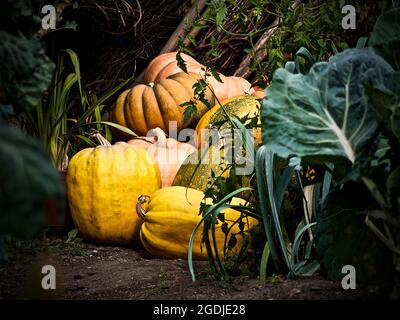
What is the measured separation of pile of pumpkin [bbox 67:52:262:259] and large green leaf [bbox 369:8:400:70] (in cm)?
69

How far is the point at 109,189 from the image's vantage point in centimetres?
277

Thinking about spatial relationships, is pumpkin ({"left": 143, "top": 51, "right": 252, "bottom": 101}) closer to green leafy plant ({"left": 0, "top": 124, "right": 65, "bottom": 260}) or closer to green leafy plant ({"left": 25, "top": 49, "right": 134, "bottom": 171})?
green leafy plant ({"left": 25, "top": 49, "right": 134, "bottom": 171})

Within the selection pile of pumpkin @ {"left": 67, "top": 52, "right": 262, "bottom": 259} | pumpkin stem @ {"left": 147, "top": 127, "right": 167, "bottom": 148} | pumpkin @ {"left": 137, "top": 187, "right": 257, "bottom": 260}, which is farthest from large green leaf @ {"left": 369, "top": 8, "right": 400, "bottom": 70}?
pumpkin stem @ {"left": 147, "top": 127, "right": 167, "bottom": 148}

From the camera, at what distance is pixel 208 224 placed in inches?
77.0

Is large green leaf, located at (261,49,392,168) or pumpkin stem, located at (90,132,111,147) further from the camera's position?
pumpkin stem, located at (90,132,111,147)

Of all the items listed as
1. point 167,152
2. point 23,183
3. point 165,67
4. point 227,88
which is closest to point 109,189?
point 167,152

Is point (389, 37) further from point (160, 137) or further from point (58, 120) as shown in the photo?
point (58, 120)

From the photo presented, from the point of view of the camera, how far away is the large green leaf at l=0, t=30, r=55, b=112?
1164mm

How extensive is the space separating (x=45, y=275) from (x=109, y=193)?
2.49 ft

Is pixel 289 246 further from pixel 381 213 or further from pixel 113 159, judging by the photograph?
Result: pixel 113 159

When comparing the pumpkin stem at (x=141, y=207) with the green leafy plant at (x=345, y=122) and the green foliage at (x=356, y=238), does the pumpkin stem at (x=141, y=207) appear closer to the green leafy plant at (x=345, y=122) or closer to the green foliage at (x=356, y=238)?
the green foliage at (x=356, y=238)

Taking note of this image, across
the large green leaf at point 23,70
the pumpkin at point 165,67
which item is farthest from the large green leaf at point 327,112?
the pumpkin at point 165,67

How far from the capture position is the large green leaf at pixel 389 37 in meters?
1.53
